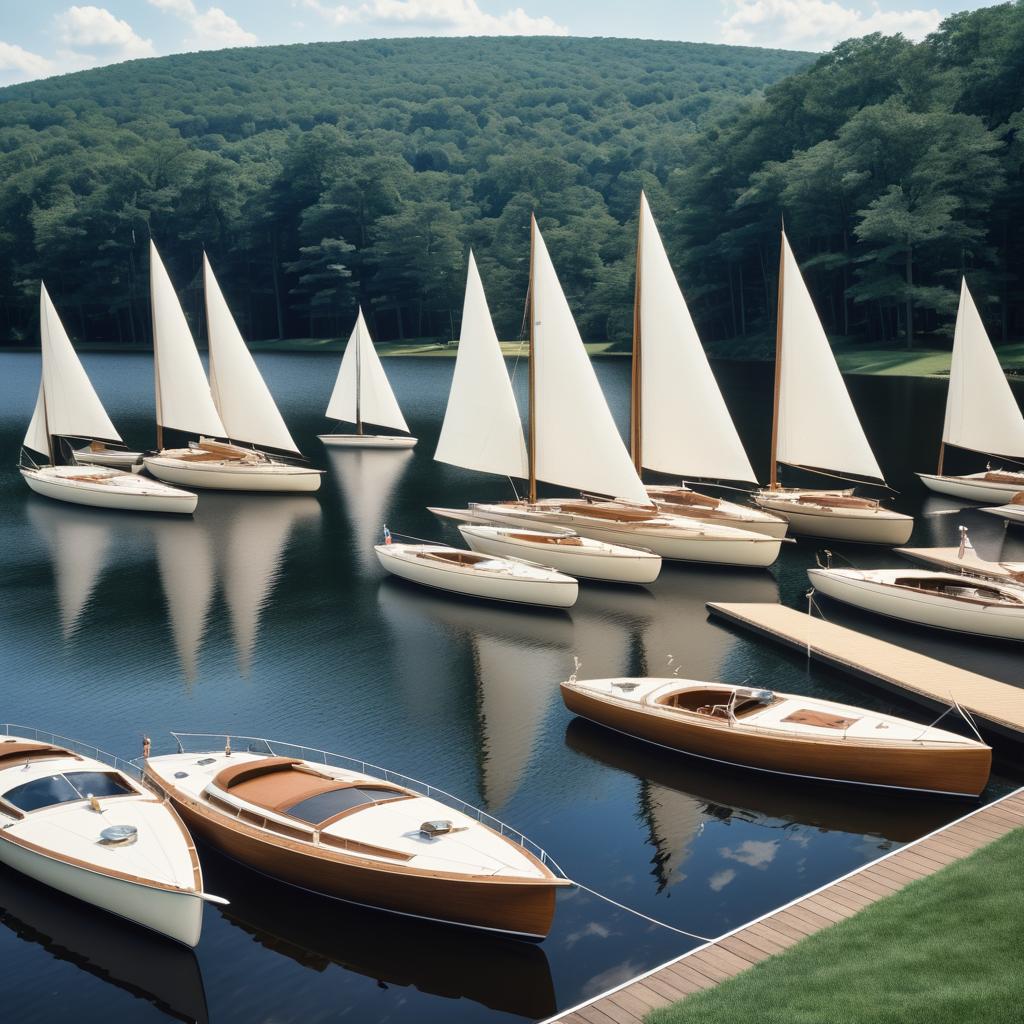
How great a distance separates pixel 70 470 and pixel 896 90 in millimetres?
107084

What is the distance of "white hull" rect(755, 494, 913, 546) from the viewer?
4188 centimetres

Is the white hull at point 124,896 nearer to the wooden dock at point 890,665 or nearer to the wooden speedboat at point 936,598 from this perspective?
the wooden dock at point 890,665

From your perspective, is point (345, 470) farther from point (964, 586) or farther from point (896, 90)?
point (896, 90)

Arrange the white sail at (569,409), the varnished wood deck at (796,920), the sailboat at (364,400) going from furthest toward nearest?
the sailboat at (364,400), the white sail at (569,409), the varnished wood deck at (796,920)

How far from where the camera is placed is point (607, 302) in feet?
459

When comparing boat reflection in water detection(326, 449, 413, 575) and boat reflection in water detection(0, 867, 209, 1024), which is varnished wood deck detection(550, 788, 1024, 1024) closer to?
boat reflection in water detection(0, 867, 209, 1024)

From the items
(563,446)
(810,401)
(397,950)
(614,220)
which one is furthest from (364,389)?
(614,220)

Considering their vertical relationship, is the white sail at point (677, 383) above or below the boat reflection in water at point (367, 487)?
above

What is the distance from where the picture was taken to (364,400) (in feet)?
237

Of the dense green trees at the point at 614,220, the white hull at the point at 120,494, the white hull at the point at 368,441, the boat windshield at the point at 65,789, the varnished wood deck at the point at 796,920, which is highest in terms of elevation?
the dense green trees at the point at 614,220

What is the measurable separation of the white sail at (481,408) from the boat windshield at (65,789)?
24.0 metres

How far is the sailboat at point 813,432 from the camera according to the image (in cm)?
4281

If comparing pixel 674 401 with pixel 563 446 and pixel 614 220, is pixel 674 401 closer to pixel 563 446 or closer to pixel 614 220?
pixel 563 446

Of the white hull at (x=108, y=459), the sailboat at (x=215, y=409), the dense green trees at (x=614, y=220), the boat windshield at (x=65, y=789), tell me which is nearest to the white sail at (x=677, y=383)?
the sailboat at (x=215, y=409)
